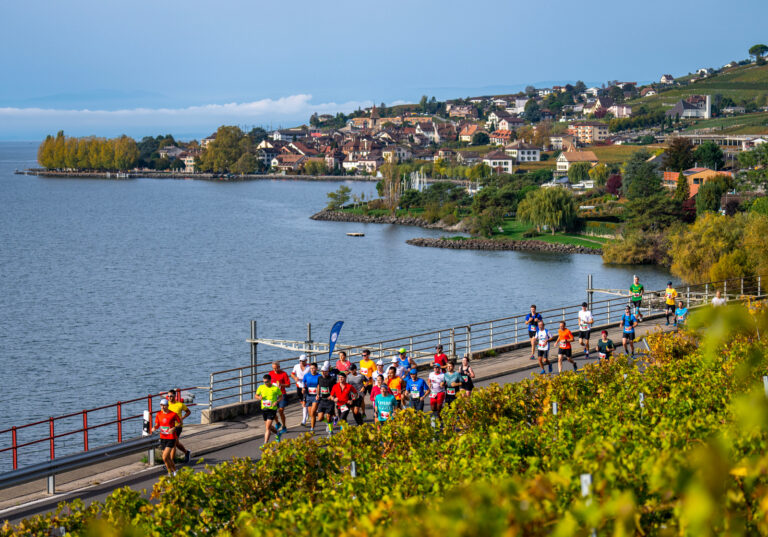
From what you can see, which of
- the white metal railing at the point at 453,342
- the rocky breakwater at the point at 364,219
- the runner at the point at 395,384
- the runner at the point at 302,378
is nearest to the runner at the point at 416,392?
the runner at the point at 395,384

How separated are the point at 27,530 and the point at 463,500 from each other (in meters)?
6.11

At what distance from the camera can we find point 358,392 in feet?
57.7

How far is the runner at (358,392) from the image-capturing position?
56.5 feet

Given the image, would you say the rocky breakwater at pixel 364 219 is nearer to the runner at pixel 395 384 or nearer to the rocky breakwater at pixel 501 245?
the rocky breakwater at pixel 501 245

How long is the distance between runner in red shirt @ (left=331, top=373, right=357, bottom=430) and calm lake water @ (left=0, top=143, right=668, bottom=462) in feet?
62.9

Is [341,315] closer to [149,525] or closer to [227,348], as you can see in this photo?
[227,348]

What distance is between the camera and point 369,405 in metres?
20.4

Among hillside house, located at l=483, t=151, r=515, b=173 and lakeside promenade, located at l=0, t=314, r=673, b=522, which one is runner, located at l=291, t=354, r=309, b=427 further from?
hillside house, located at l=483, t=151, r=515, b=173

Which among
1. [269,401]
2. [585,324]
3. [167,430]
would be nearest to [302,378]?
[269,401]

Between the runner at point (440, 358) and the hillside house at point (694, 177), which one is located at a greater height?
the hillside house at point (694, 177)

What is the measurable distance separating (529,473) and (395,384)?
9440 mm

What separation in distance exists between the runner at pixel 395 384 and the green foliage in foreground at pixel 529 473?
3.07 m

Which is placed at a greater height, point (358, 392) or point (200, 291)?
point (358, 392)

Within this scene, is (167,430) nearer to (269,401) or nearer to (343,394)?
(269,401)
